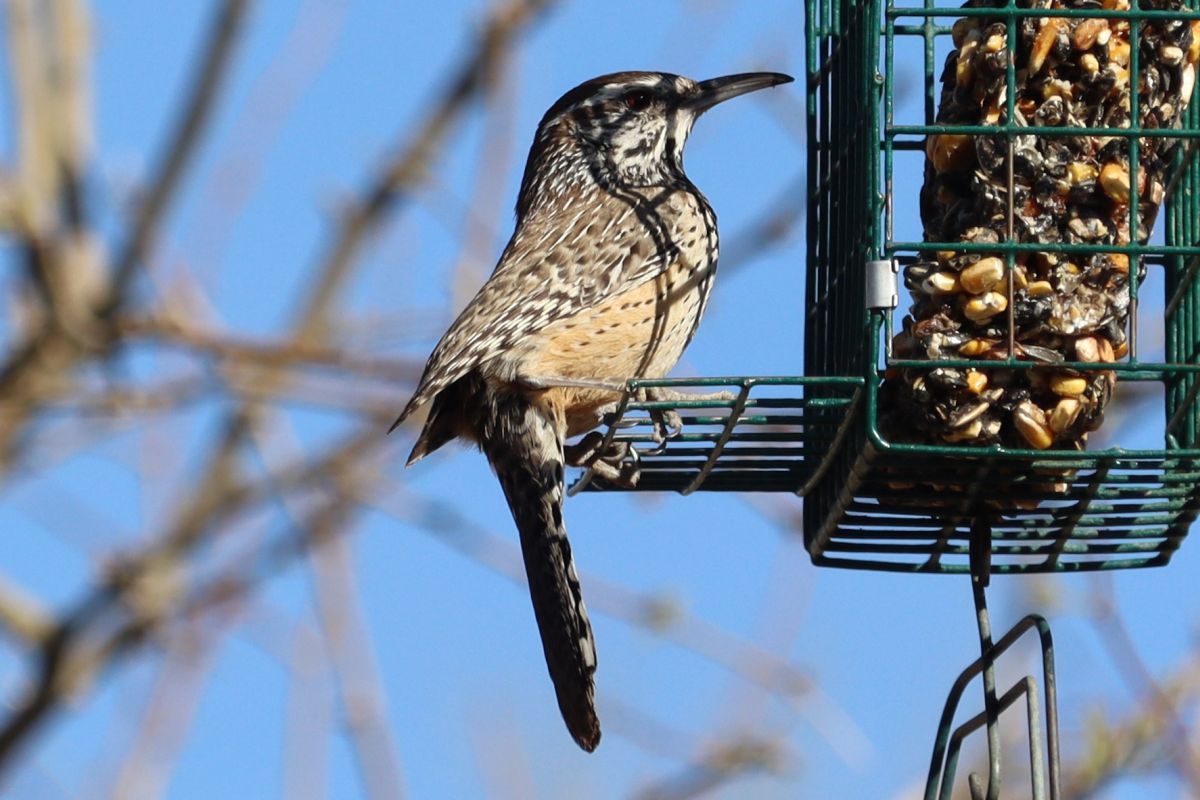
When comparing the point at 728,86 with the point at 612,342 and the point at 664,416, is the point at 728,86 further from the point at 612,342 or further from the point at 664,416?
the point at 664,416

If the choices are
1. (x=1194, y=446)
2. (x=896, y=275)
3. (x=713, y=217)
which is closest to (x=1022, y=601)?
(x=713, y=217)

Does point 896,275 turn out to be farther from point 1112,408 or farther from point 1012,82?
point 1112,408

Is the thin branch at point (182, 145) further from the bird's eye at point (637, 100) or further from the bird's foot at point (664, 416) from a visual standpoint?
the bird's foot at point (664, 416)

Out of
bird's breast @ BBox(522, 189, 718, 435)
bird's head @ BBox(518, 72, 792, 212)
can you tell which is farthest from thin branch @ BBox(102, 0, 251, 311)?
bird's breast @ BBox(522, 189, 718, 435)

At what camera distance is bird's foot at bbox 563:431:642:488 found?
14.7 ft

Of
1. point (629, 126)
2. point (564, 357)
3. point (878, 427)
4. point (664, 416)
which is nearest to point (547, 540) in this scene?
point (564, 357)

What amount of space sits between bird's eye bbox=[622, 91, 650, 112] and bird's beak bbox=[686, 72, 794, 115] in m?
0.12

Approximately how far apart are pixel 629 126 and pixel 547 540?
1479 millimetres

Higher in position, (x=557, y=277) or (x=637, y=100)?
(x=637, y=100)

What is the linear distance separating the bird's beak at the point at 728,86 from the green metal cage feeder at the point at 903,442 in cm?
41

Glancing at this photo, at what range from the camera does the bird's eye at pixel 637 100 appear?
18.5 ft

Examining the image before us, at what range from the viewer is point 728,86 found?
548cm

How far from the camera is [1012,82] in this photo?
3.74 m

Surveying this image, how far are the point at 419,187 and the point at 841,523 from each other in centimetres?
230
